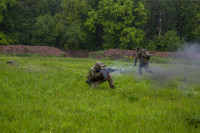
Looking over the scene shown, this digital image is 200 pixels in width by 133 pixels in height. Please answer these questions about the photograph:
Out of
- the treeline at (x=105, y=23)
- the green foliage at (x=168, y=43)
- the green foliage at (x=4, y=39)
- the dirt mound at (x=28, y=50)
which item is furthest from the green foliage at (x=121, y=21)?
the green foliage at (x=4, y=39)

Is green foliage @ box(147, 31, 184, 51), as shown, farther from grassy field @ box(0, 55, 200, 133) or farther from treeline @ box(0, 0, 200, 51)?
grassy field @ box(0, 55, 200, 133)

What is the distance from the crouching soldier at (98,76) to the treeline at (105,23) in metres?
29.4

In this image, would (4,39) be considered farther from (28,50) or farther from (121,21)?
(121,21)

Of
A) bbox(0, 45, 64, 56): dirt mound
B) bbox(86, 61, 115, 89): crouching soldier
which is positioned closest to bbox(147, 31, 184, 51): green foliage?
bbox(0, 45, 64, 56): dirt mound

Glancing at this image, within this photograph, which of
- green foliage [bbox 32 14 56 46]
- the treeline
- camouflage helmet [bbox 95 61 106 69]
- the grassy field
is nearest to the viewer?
the grassy field

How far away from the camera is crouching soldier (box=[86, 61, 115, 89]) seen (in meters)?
9.72

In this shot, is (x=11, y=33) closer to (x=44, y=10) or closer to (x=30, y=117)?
(x=44, y=10)

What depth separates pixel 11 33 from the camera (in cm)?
4525

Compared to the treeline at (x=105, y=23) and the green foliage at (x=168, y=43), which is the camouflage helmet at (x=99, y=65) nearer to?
the green foliage at (x=168, y=43)

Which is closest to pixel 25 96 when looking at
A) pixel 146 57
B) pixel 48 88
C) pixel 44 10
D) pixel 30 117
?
pixel 48 88

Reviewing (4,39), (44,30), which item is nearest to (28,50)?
(44,30)

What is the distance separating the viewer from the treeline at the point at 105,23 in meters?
40.1

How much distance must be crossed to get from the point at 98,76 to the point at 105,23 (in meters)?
33.5

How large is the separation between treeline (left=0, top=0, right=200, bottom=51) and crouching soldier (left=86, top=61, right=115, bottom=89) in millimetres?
29358
